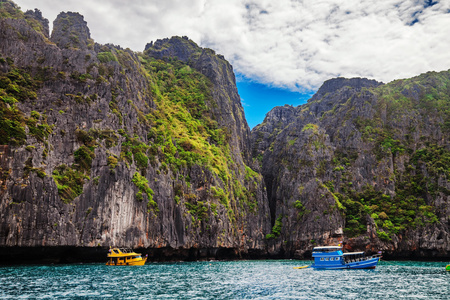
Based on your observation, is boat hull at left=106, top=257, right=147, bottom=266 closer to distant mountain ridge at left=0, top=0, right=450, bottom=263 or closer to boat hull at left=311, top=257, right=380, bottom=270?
distant mountain ridge at left=0, top=0, right=450, bottom=263

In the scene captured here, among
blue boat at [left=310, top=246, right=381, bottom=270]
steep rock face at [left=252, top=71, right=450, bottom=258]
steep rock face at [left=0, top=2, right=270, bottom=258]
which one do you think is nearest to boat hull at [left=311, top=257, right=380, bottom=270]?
blue boat at [left=310, top=246, right=381, bottom=270]

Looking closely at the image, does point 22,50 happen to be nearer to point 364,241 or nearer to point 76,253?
point 76,253

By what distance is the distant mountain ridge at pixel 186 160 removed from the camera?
54.1m

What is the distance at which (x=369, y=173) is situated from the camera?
11131 cm

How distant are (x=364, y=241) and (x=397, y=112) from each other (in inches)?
2290

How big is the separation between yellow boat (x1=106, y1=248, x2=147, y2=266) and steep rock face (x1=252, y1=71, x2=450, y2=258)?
182 ft

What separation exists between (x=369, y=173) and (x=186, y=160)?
63.1m

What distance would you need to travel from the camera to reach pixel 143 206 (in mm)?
66125

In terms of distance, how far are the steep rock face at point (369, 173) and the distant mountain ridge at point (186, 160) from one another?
407 mm

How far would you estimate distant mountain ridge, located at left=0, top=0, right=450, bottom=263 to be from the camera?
54.1 meters

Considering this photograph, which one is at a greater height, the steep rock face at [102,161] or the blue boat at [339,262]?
the steep rock face at [102,161]

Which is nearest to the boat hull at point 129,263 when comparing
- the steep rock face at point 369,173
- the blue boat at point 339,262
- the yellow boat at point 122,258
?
the yellow boat at point 122,258

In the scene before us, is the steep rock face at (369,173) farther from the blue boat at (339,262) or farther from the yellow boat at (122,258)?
the yellow boat at (122,258)

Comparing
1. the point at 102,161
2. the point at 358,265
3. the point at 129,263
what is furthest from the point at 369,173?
the point at 102,161
